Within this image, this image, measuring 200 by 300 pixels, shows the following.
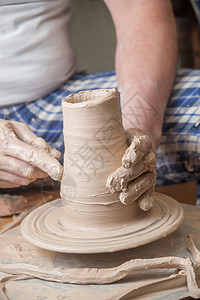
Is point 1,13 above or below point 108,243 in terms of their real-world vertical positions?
above

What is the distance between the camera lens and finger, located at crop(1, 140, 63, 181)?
1.19 meters

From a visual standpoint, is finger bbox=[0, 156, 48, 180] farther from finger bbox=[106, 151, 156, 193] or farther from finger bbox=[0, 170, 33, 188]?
finger bbox=[106, 151, 156, 193]

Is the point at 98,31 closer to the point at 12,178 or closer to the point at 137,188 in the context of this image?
the point at 12,178

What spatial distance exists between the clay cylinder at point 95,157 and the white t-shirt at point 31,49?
0.78m

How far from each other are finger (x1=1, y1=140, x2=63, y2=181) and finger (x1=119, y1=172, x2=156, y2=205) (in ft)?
0.64

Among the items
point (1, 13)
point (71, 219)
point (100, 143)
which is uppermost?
point (1, 13)

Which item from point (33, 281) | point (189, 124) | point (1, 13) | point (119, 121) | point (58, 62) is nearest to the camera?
point (33, 281)

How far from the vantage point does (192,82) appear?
5.72 feet

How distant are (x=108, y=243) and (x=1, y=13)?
3.84 feet

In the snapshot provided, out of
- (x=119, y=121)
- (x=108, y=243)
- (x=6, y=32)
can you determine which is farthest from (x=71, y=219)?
(x=6, y=32)

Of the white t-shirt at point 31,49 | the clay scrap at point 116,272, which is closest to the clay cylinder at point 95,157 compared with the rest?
the clay scrap at point 116,272

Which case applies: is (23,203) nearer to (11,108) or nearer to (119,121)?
(11,108)

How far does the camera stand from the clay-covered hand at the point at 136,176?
108 centimetres

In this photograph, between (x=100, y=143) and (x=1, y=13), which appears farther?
(x=1, y=13)
